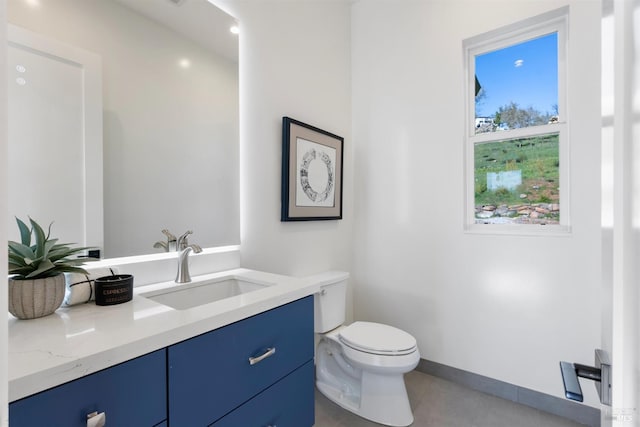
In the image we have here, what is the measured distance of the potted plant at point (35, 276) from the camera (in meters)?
0.81

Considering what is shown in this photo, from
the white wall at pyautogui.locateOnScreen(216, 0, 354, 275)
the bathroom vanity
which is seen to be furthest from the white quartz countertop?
the white wall at pyautogui.locateOnScreen(216, 0, 354, 275)

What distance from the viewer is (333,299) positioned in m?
1.97

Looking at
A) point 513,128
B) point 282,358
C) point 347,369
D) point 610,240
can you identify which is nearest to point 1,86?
point 610,240

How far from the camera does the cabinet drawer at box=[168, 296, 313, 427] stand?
80 cm

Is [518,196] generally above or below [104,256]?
above

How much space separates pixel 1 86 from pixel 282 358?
1.09 metres

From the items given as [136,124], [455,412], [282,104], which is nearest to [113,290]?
[136,124]

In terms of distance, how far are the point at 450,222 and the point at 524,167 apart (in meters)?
0.58

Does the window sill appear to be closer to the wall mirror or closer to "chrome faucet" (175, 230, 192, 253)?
the wall mirror

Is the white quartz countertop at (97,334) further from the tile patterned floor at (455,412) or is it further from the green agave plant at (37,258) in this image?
the tile patterned floor at (455,412)

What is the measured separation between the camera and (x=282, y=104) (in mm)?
1883

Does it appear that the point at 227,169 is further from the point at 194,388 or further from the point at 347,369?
the point at 347,369

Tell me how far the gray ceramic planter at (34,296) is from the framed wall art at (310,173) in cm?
116

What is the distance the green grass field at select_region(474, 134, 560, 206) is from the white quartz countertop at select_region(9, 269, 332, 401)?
169 centimetres
